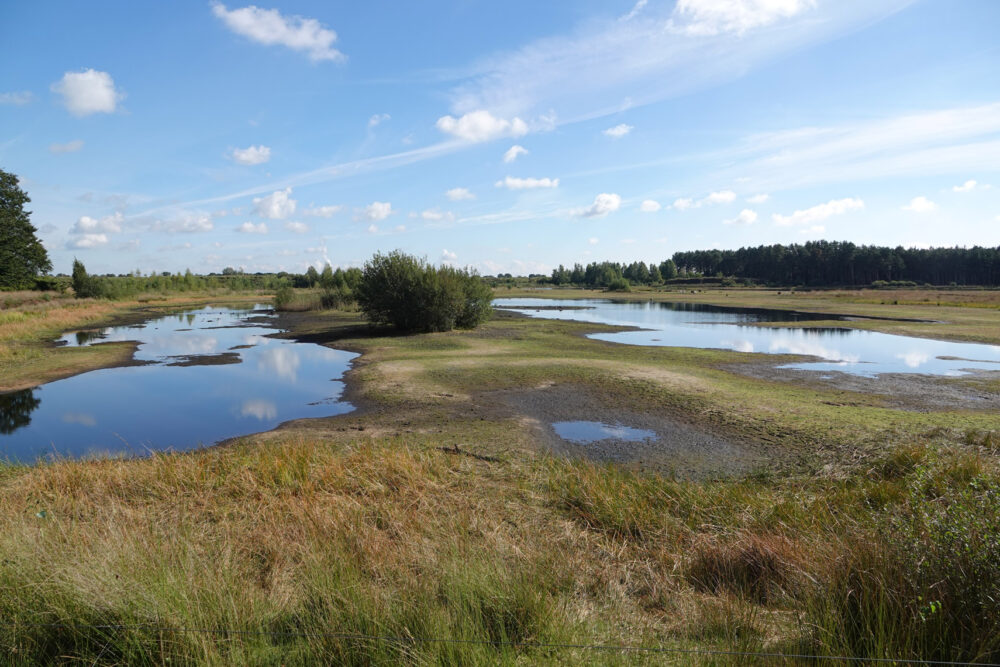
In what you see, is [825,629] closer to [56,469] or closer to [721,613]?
[721,613]

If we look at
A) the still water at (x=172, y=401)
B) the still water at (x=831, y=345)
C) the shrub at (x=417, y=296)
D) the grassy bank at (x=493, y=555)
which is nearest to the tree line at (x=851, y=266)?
the still water at (x=831, y=345)

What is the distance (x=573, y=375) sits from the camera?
Result: 723 inches

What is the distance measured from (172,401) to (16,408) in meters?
4.11

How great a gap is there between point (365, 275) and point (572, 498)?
29.9 metres

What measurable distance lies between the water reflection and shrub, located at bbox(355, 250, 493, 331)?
1850 cm

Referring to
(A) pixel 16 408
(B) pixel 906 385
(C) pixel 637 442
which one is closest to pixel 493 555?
(C) pixel 637 442

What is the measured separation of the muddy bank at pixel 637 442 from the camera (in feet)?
31.6

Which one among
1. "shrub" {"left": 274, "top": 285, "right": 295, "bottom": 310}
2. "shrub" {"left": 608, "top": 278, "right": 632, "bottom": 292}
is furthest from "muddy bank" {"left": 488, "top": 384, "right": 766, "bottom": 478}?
"shrub" {"left": 608, "top": 278, "right": 632, "bottom": 292}

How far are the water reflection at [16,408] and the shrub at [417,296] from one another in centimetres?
1850

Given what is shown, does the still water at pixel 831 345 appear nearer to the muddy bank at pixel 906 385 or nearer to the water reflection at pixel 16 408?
the muddy bank at pixel 906 385

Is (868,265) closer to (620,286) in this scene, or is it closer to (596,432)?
(620,286)

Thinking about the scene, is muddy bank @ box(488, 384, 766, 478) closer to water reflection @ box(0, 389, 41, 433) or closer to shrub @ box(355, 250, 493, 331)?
water reflection @ box(0, 389, 41, 433)

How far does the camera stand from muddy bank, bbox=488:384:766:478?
9.63 metres

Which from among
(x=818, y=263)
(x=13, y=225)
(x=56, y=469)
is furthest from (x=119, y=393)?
(x=818, y=263)
